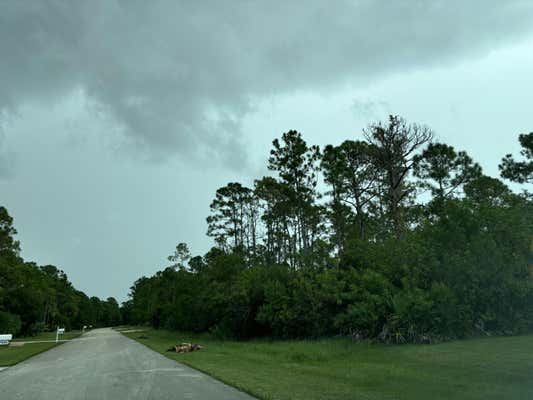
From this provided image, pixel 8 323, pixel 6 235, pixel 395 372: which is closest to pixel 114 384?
pixel 395 372

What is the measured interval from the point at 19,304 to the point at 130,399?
49010 mm

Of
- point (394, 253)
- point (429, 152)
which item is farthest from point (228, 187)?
point (394, 253)

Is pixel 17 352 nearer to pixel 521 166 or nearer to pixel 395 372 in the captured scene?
pixel 395 372

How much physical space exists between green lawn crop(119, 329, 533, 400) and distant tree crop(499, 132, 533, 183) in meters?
14.7

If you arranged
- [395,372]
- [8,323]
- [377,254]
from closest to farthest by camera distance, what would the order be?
[395,372] < [377,254] < [8,323]

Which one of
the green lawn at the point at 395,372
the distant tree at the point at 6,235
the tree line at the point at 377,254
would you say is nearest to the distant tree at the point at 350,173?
the tree line at the point at 377,254

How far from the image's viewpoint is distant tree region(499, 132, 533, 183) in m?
25.2

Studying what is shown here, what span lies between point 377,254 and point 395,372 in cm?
1206

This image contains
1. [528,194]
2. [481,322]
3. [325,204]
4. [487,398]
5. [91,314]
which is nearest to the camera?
[487,398]

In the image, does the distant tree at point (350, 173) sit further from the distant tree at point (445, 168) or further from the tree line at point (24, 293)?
the tree line at point (24, 293)

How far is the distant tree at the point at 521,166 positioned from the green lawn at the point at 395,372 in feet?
48.3

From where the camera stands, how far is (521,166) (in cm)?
2588

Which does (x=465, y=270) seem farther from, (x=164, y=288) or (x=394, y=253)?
(x=164, y=288)

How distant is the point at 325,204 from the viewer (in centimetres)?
3272
